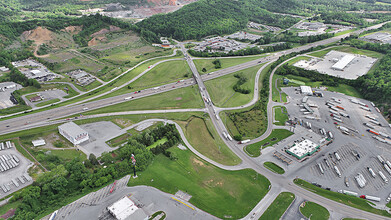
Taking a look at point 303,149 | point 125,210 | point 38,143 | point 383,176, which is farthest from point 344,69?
point 38,143

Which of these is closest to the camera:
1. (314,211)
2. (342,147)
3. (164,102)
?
(314,211)

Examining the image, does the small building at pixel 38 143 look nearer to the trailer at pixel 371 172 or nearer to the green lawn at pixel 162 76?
the green lawn at pixel 162 76

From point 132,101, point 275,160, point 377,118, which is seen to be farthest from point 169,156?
point 377,118

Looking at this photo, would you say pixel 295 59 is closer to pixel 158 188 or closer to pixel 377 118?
pixel 377 118

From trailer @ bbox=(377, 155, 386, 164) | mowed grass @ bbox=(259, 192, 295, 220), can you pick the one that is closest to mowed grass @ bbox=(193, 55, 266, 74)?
trailer @ bbox=(377, 155, 386, 164)

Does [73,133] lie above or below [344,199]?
above

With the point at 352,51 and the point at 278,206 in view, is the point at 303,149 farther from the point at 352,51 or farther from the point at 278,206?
the point at 352,51
